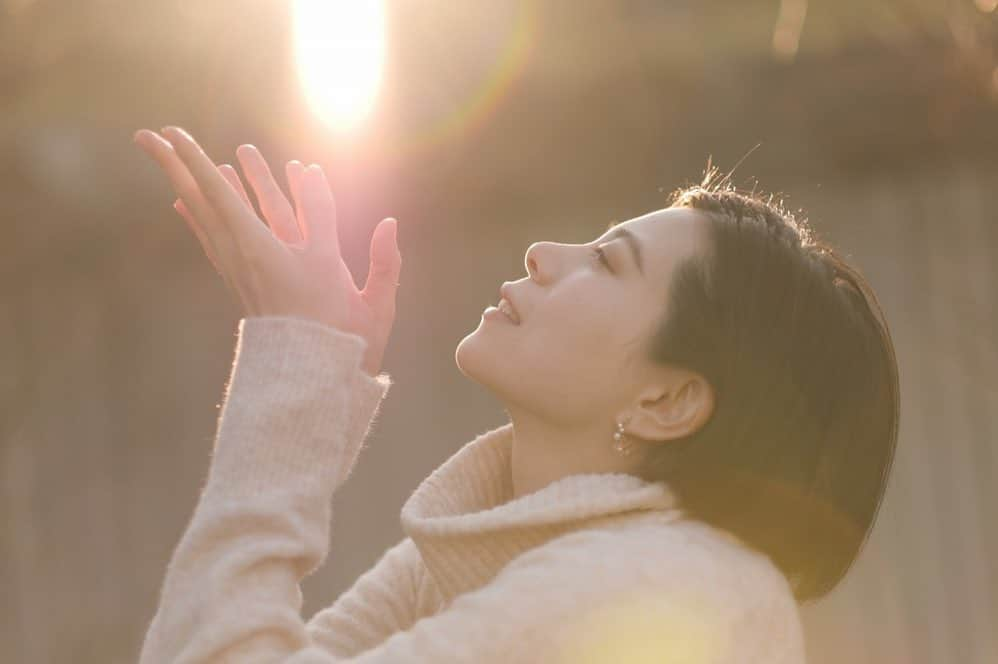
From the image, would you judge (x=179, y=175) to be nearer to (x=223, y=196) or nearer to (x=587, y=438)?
(x=223, y=196)

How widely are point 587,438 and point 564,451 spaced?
33 mm

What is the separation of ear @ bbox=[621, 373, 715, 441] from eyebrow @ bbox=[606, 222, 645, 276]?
15 cm

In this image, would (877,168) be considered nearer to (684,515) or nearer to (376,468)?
(376,468)

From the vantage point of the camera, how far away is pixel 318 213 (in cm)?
155

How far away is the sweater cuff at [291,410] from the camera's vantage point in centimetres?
138

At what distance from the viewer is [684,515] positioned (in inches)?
58.8

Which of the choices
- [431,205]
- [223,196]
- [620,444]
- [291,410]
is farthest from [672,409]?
[431,205]

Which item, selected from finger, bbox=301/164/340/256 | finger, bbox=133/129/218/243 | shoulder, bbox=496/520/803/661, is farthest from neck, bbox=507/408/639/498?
finger, bbox=133/129/218/243

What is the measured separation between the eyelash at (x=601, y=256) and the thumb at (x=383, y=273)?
0.81ft

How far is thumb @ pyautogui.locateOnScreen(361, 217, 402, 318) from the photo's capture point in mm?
1616

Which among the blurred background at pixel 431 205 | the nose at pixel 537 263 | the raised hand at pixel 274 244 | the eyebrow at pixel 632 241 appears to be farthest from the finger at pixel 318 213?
the blurred background at pixel 431 205

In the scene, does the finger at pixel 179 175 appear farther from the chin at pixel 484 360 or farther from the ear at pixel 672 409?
the ear at pixel 672 409

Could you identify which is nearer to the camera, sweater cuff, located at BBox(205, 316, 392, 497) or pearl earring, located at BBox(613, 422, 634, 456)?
sweater cuff, located at BBox(205, 316, 392, 497)

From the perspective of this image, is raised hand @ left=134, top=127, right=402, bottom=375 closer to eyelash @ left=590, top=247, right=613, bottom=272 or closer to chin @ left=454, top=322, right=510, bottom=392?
chin @ left=454, top=322, right=510, bottom=392
